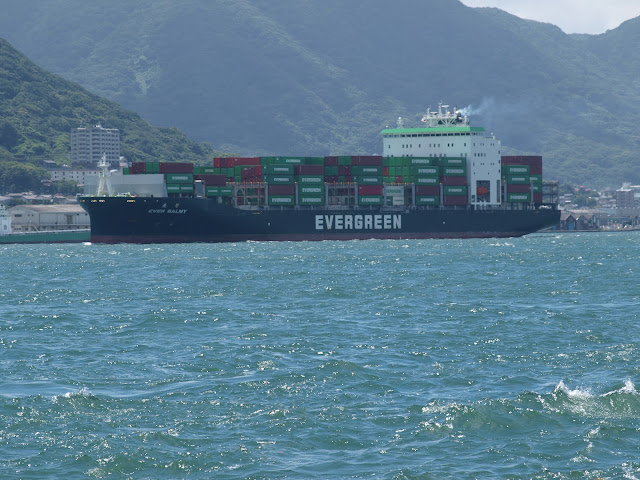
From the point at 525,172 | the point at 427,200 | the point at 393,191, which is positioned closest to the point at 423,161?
the point at 427,200

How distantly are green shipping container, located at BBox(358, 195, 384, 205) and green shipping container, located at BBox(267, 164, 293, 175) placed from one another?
8.23m

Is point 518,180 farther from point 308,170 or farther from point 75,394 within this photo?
point 75,394

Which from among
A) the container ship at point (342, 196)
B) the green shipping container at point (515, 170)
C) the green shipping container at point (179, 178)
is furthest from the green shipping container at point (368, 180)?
the green shipping container at point (179, 178)

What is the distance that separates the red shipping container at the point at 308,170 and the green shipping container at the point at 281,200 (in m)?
3.10

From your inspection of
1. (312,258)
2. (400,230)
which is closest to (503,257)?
(312,258)

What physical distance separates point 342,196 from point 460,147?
1785 centimetres

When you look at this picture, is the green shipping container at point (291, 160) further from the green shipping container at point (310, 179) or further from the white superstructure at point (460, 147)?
the white superstructure at point (460, 147)

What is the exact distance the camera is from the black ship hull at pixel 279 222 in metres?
108

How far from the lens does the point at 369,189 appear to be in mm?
120375

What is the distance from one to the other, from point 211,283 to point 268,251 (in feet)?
118

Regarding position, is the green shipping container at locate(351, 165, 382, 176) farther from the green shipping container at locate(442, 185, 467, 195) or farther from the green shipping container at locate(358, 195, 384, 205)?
the green shipping container at locate(442, 185, 467, 195)

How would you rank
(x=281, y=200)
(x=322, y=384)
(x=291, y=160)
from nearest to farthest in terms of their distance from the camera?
(x=322, y=384) < (x=281, y=200) < (x=291, y=160)

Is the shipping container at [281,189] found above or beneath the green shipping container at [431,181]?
beneath

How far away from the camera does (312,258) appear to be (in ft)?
264
